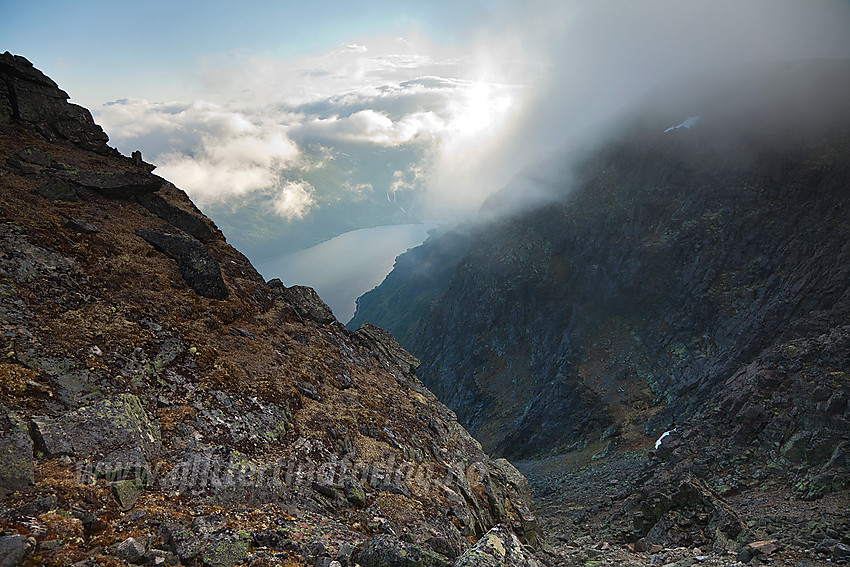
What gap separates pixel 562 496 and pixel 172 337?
54.2m

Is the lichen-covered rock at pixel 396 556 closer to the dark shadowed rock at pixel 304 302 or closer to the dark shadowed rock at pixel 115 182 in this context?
the dark shadowed rock at pixel 304 302

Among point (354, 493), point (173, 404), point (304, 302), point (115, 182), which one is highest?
point (115, 182)

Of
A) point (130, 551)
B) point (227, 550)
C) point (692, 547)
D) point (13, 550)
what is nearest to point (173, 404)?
point (227, 550)

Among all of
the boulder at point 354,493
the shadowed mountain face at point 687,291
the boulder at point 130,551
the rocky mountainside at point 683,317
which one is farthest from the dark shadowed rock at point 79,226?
the shadowed mountain face at point 687,291

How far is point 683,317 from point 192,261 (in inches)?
3865

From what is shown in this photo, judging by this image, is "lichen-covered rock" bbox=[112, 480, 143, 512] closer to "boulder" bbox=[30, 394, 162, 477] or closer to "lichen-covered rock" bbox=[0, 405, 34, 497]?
"boulder" bbox=[30, 394, 162, 477]

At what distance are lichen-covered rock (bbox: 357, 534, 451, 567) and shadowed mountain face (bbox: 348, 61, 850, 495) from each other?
35.7m

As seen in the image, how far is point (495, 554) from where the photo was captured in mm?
9414

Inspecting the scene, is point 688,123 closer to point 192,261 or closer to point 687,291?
point 687,291

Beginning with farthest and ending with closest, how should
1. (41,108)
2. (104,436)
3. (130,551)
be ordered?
(41,108), (104,436), (130,551)

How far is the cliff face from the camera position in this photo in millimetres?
8562

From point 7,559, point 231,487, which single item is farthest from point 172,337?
point 7,559

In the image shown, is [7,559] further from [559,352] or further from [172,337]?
[559,352]

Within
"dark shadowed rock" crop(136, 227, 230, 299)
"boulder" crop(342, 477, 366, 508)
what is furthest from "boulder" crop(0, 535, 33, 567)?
"dark shadowed rock" crop(136, 227, 230, 299)
